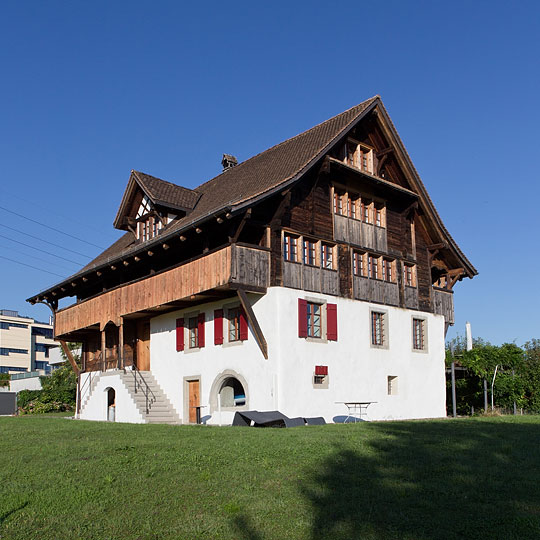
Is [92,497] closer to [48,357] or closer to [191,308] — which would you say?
[191,308]

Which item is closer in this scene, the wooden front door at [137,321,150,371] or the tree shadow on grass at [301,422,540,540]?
the tree shadow on grass at [301,422,540,540]

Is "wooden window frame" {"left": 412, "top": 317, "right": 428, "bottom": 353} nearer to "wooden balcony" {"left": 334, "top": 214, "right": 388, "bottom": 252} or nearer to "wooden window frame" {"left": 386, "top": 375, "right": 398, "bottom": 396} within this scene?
"wooden window frame" {"left": 386, "top": 375, "right": 398, "bottom": 396}

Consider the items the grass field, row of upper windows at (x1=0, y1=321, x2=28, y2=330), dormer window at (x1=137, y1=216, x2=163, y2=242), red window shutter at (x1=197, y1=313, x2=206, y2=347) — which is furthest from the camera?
row of upper windows at (x1=0, y1=321, x2=28, y2=330)

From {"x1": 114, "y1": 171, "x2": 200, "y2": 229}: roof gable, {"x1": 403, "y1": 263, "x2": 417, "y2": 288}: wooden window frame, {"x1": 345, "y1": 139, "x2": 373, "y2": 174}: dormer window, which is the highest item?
{"x1": 345, "y1": 139, "x2": 373, "y2": 174}: dormer window

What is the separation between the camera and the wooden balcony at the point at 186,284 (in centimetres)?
1875

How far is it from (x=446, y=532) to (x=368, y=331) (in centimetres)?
1561

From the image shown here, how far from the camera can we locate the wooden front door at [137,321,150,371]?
83.8 feet

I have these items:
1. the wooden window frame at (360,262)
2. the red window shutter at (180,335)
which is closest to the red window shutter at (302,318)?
the wooden window frame at (360,262)

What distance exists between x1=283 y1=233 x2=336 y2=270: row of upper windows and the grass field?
835cm

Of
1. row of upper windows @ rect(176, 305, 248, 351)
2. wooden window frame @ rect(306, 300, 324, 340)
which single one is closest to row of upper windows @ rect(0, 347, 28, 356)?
row of upper windows @ rect(176, 305, 248, 351)

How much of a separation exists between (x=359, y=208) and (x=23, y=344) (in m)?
71.3

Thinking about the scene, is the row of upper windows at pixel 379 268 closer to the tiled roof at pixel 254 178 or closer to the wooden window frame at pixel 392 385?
the tiled roof at pixel 254 178

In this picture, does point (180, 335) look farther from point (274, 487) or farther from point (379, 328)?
point (274, 487)

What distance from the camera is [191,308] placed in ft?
74.8
